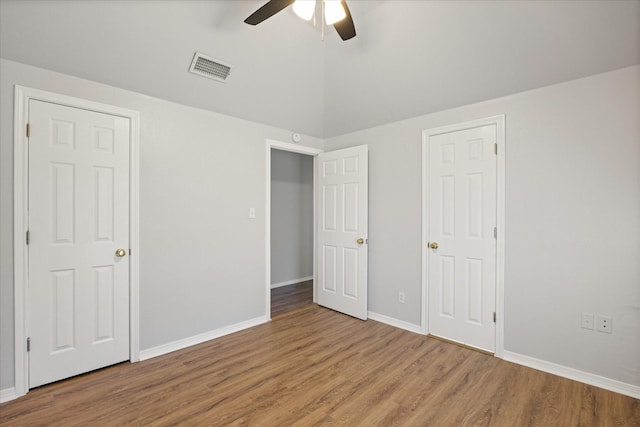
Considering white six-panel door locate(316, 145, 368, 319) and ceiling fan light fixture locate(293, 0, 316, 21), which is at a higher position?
ceiling fan light fixture locate(293, 0, 316, 21)

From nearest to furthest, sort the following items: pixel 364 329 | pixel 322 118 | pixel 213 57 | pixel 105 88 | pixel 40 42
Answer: pixel 40 42
pixel 105 88
pixel 213 57
pixel 364 329
pixel 322 118

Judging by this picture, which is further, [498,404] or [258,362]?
[258,362]

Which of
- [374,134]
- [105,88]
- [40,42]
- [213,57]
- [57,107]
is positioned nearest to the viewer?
[40,42]

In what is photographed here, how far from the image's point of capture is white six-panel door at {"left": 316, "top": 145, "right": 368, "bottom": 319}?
3613 mm

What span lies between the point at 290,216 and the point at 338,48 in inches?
120

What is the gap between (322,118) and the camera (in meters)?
3.90

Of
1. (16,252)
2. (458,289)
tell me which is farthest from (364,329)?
(16,252)

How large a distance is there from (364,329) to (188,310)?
6.19 ft

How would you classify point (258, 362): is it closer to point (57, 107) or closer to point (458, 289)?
point (458, 289)

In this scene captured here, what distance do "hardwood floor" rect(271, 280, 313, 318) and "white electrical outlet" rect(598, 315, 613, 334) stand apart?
3.04 meters

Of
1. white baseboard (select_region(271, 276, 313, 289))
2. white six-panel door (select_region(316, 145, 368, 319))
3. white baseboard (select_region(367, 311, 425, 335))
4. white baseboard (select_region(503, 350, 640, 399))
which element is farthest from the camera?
white baseboard (select_region(271, 276, 313, 289))

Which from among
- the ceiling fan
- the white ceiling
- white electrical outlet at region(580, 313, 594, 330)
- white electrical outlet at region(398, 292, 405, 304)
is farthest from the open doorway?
white electrical outlet at region(580, 313, 594, 330)

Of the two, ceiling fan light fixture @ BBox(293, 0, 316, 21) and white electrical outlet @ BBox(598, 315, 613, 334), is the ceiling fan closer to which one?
ceiling fan light fixture @ BBox(293, 0, 316, 21)

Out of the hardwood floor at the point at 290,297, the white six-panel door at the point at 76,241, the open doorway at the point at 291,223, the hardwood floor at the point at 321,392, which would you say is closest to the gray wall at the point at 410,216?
the white six-panel door at the point at 76,241
